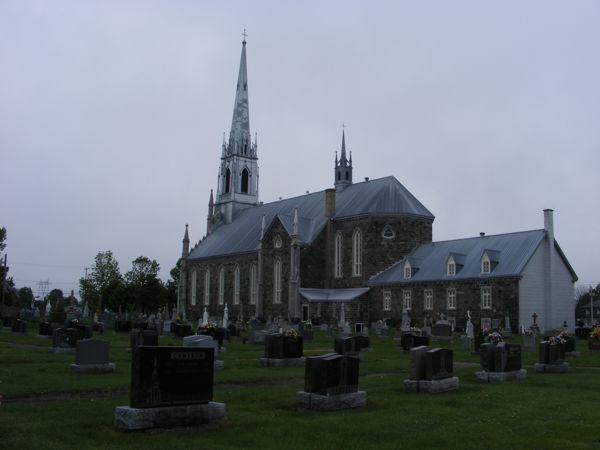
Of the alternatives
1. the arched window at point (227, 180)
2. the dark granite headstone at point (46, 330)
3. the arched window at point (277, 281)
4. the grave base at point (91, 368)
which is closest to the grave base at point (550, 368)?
the grave base at point (91, 368)

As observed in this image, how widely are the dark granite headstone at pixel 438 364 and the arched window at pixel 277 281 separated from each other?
48292mm

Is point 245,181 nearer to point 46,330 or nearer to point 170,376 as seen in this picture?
point 46,330

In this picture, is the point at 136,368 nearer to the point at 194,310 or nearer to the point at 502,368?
the point at 502,368

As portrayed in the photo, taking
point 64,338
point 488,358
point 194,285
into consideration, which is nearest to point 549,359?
point 488,358

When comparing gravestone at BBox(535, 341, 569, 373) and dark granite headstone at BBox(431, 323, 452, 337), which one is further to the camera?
dark granite headstone at BBox(431, 323, 452, 337)

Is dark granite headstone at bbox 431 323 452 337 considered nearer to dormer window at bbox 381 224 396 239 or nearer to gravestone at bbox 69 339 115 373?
dormer window at bbox 381 224 396 239

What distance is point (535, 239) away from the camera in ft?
156

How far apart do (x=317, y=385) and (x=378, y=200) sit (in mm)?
48277

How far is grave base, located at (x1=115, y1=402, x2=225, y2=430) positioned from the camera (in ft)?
31.9

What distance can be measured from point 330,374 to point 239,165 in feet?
232

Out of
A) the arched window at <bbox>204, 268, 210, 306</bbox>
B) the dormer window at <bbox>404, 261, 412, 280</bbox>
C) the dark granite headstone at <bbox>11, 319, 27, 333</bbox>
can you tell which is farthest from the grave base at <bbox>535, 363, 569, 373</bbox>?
the arched window at <bbox>204, 268, 210, 306</bbox>

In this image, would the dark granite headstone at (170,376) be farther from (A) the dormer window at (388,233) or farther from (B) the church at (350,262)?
(A) the dormer window at (388,233)

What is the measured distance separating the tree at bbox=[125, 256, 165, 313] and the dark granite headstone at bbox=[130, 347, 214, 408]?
79.6m

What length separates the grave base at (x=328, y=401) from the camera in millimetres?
12062
